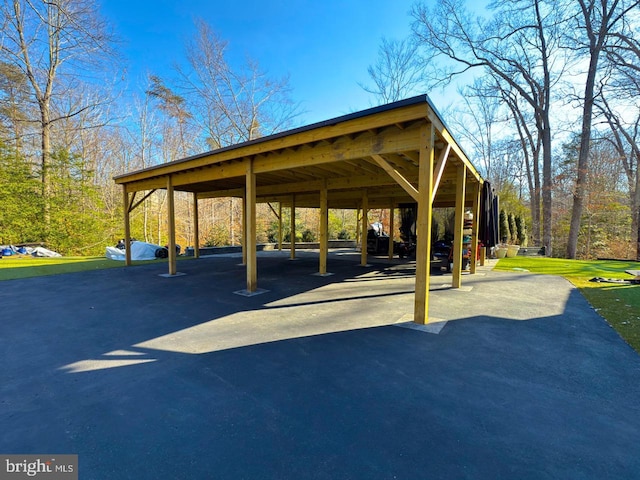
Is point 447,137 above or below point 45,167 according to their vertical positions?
below

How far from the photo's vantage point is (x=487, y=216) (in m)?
7.74

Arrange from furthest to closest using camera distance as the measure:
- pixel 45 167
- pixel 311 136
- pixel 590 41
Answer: pixel 590 41
pixel 45 167
pixel 311 136

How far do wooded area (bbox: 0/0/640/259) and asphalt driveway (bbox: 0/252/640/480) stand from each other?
11.3 m

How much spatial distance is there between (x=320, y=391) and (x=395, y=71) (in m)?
18.9

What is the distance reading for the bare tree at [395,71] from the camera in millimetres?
16250

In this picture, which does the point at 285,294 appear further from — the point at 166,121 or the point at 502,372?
the point at 166,121

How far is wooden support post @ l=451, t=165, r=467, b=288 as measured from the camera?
5.64 meters

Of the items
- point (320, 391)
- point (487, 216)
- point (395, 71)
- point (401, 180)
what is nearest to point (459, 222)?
point (487, 216)

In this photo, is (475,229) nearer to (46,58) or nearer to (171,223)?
(171,223)

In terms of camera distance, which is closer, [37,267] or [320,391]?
[320,391]

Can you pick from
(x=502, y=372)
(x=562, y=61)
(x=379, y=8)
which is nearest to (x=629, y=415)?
(x=502, y=372)

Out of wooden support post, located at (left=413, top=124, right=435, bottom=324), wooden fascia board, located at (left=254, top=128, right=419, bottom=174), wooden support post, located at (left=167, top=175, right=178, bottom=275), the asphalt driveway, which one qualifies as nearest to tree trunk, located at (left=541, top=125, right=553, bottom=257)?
the asphalt driveway

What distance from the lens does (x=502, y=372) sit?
8.29 feet

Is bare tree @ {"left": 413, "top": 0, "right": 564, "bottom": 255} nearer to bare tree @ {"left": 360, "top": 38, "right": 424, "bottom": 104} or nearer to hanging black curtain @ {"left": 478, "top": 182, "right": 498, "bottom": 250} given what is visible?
bare tree @ {"left": 360, "top": 38, "right": 424, "bottom": 104}
